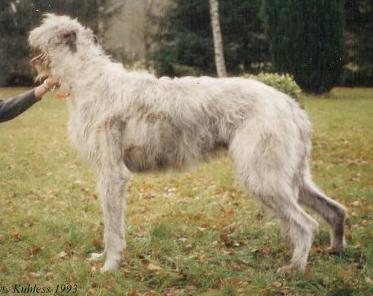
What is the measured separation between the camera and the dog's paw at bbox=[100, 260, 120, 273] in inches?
196

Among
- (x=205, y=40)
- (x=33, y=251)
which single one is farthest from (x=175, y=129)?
(x=205, y=40)

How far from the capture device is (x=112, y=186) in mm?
5062

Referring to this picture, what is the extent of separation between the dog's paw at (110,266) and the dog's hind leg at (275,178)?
1.44 meters

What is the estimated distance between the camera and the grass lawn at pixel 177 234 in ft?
Result: 15.5

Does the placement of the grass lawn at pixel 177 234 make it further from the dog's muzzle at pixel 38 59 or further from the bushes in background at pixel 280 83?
the dog's muzzle at pixel 38 59

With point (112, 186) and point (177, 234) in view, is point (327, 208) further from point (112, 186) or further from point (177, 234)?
point (112, 186)

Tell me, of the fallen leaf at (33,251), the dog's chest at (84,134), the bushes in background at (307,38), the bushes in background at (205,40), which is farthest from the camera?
the bushes in background at (205,40)

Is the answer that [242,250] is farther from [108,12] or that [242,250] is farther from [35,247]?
[108,12]

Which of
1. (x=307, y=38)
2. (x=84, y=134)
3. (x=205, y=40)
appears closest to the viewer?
(x=84, y=134)

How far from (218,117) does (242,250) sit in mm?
1510

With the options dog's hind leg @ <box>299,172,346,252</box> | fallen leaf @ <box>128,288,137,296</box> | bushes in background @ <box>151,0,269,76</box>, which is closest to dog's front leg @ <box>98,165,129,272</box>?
fallen leaf @ <box>128,288,137,296</box>

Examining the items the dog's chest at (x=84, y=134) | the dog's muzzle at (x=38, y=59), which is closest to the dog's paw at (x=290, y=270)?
the dog's chest at (x=84, y=134)

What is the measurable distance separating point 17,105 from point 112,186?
4.91ft

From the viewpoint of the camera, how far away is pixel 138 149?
16.8ft
